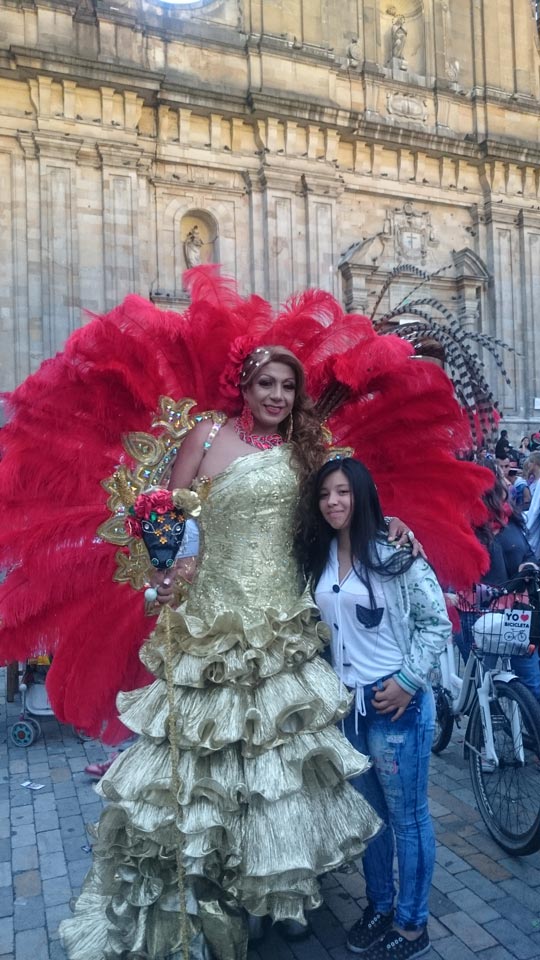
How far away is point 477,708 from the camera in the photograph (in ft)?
12.5

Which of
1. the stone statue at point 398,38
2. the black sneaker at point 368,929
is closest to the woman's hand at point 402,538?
the black sneaker at point 368,929

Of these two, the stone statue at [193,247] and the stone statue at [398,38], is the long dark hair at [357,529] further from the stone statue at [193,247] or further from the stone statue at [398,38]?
the stone statue at [398,38]

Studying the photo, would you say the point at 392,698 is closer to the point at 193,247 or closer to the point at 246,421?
the point at 246,421

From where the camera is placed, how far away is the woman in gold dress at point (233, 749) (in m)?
2.26

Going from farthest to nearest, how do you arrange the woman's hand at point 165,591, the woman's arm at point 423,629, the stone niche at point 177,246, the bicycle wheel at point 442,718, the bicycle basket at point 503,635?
the stone niche at point 177,246, the bicycle wheel at point 442,718, the bicycle basket at point 503,635, the woman's arm at point 423,629, the woman's hand at point 165,591

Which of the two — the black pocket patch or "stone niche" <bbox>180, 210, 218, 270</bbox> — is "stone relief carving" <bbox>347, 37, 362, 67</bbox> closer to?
"stone niche" <bbox>180, 210, 218, 270</bbox>

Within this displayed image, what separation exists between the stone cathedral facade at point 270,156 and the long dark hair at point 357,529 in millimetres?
11620

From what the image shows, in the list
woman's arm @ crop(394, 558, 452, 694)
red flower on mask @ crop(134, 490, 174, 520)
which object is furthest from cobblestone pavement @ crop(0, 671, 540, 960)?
red flower on mask @ crop(134, 490, 174, 520)

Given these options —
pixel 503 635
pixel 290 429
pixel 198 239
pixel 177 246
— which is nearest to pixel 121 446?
pixel 290 429

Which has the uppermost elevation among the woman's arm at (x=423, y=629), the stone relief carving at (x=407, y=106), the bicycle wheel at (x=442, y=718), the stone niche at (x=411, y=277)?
the stone relief carving at (x=407, y=106)

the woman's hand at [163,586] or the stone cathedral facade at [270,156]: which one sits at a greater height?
the stone cathedral facade at [270,156]

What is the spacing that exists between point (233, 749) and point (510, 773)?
1.98 m

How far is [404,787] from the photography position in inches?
102

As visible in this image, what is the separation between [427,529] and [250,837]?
143 cm
